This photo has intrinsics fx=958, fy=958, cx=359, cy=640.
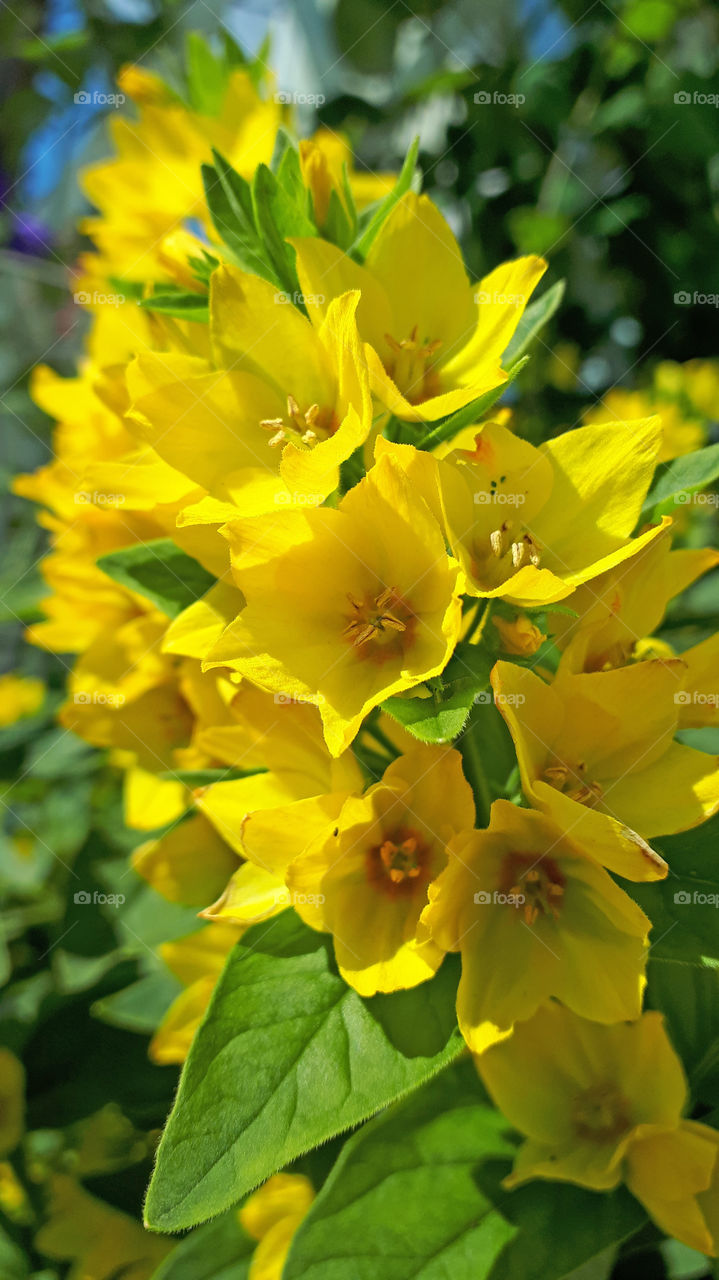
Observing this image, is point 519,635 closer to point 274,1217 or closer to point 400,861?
point 400,861

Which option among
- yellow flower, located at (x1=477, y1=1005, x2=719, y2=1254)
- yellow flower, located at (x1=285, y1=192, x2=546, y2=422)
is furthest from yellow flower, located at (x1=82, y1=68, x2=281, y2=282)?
yellow flower, located at (x1=477, y1=1005, x2=719, y2=1254)

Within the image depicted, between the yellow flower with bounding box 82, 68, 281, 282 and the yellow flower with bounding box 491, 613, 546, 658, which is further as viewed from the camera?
the yellow flower with bounding box 82, 68, 281, 282

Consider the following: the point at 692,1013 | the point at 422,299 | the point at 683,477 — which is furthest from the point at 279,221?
the point at 692,1013

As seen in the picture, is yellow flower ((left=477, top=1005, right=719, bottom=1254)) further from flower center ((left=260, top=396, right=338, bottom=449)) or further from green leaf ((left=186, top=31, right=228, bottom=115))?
green leaf ((left=186, top=31, right=228, bottom=115))

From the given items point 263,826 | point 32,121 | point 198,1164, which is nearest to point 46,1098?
point 198,1164

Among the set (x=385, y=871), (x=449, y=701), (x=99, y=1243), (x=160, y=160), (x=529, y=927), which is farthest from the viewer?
(x=160, y=160)

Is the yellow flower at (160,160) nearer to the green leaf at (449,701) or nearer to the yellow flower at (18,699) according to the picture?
→ the green leaf at (449,701)
